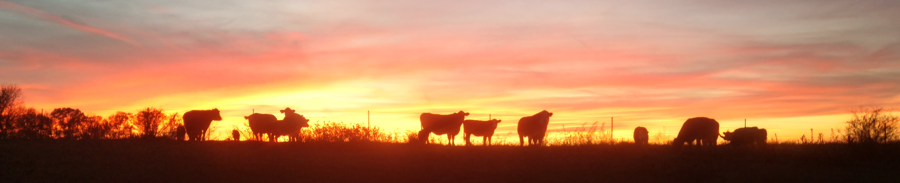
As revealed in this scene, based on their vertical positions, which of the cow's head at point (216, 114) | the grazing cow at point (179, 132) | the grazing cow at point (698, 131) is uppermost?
the cow's head at point (216, 114)

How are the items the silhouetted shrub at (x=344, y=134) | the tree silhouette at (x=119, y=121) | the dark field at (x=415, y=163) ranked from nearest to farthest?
the dark field at (x=415, y=163), the silhouetted shrub at (x=344, y=134), the tree silhouette at (x=119, y=121)

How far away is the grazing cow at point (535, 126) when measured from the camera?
26.7 m

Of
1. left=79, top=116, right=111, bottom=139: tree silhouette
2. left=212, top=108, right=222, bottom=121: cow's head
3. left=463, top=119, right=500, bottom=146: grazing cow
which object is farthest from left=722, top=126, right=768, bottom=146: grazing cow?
left=79, top=116, right=111, bottom=139: tree silhouette

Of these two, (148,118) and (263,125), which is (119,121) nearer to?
(148,118)

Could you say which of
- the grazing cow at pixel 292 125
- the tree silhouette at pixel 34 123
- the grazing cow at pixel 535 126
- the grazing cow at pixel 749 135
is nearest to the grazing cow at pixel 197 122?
the grazing cow at pixel 292 125

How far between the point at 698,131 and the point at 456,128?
926cm

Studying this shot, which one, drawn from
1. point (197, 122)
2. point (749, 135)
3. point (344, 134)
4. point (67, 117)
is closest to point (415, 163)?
point (344, 134)

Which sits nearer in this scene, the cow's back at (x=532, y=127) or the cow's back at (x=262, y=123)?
the cow's back at (x=262, y=123)

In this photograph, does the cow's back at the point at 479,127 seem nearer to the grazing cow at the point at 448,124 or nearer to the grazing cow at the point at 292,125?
the grazing cow at the point at 448,124

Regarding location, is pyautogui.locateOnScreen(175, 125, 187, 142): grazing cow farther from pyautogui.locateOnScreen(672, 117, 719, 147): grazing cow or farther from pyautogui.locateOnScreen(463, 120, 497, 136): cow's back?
pyautogui.locateOnScreen(672, 117, 719, 147): grazing cow

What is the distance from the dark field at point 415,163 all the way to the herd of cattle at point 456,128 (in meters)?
4.25

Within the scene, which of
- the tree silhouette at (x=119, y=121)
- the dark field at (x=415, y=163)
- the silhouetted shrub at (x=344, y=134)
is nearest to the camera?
the dark field at (x=415, y=163)

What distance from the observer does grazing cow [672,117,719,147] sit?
2517cm

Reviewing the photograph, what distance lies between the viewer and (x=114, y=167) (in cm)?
→ 1568
